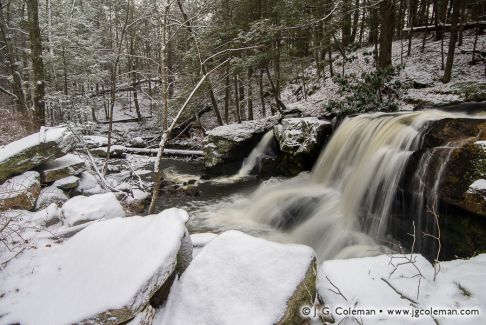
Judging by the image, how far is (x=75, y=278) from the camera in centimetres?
305

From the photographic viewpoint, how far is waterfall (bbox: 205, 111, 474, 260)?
20.1ft

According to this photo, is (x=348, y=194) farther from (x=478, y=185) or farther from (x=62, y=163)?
(x=62, y=163)

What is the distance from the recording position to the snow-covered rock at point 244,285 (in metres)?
2.48

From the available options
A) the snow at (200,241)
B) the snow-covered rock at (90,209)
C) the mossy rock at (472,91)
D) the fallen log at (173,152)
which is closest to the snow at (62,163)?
the snow-covered rock at (90,209)

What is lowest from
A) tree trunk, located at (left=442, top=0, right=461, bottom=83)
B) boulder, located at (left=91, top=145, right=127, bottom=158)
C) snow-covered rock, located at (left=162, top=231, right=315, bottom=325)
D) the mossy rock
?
boulder, located at (left=91, top=145, right=127, bottom=158)

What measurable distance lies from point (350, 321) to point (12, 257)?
3950mm

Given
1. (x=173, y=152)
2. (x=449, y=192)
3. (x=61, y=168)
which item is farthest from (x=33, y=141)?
(x=173, y=152)

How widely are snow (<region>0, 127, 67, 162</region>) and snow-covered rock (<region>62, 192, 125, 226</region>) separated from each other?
1.86m

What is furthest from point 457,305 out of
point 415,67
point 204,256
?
point 415,67

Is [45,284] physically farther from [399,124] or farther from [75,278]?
[399,124]

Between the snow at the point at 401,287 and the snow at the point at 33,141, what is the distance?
6.33 meters

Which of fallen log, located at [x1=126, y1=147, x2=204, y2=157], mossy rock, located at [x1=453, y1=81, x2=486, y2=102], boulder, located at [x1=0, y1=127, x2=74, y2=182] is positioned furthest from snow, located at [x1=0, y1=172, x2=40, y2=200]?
mossy rock, located at [x1=453, y1=81, x2=486, y2=102]

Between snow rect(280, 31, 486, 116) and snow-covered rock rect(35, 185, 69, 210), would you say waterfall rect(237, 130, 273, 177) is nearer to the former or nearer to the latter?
snow rect(280, 31, 486, 116)

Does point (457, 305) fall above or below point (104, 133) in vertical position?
above
